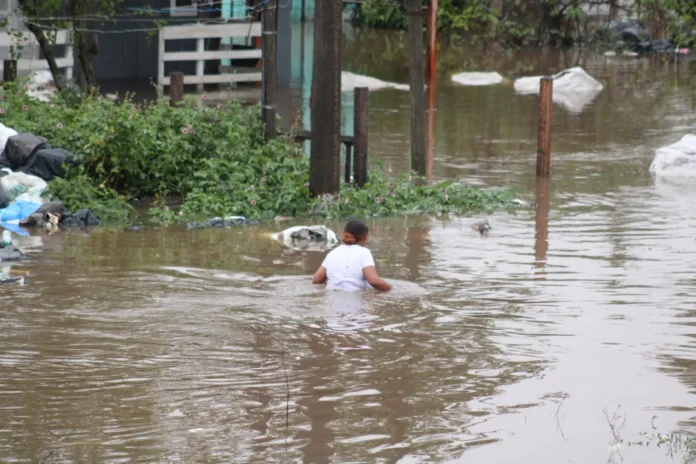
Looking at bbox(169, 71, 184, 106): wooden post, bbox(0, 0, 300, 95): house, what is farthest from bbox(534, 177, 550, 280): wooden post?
bbox(0, 0, 300, 95): house

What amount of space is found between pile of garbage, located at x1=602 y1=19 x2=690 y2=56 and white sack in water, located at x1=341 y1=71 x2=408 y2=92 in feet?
44.2

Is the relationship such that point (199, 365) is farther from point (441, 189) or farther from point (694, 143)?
point (694, 143)

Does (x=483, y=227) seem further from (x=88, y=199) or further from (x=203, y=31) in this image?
(x=203, y=31)

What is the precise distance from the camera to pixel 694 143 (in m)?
18.3

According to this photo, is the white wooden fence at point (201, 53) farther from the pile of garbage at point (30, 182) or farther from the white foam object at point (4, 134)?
the pile of garbage at point (30, 182)

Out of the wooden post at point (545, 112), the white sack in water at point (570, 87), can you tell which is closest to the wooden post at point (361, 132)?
the wooden post at point (545, 112)

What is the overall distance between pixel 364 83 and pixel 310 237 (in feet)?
56.9

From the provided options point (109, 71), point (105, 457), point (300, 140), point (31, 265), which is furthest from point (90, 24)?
point (105, 457)

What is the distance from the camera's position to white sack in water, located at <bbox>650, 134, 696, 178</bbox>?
57.8ft

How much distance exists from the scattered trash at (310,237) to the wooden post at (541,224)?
2200 mm

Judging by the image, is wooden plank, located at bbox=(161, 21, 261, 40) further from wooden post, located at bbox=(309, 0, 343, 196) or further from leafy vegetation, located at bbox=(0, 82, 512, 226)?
wooden post, located at bbox=(309, 0, 343, 196)

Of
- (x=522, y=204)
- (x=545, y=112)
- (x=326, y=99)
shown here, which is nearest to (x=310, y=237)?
(x=326, y=99)

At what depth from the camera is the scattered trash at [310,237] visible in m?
12.3

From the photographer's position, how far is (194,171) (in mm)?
14555
